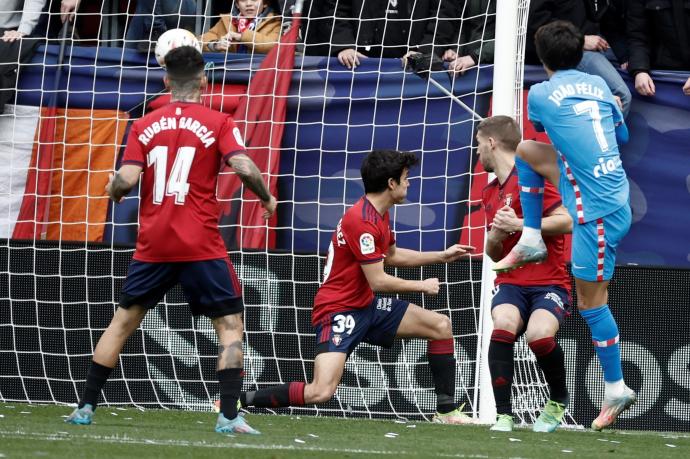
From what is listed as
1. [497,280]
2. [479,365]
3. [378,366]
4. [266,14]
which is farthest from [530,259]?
[266,14]

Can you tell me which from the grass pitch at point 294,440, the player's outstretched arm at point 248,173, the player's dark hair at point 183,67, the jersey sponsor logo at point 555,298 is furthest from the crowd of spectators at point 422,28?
the player's outstretched arm at point 248,173

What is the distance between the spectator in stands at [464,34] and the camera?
9.30 m

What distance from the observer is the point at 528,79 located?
945 centimetres

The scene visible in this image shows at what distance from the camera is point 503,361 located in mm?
7004

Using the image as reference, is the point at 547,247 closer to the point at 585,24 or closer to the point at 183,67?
the point at 183,67

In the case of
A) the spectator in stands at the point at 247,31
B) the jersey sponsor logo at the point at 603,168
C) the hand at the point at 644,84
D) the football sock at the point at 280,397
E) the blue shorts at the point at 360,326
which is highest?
the spectator in stands at the point at 247,31

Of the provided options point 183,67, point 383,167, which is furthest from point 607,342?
point 183,67

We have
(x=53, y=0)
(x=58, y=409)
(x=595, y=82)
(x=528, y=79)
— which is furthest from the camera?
(x=53, y=0)

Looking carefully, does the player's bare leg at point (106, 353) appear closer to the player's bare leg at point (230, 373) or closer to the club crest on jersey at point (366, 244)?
the player's bare leg at point (230, 373)

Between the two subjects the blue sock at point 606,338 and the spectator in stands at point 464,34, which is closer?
the blue sock at point 606,338

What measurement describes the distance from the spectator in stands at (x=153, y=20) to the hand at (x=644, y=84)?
132 inches

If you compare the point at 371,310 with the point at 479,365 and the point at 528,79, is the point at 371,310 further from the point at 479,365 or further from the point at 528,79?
the point at 528,79

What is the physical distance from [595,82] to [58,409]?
153 inches

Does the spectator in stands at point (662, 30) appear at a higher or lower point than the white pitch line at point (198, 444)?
higher
